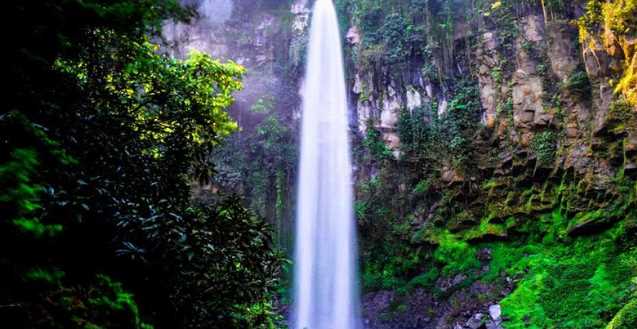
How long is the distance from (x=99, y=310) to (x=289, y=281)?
16766 mm

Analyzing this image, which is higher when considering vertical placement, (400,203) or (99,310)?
(400,203)

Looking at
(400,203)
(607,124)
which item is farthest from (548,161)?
(400,203)

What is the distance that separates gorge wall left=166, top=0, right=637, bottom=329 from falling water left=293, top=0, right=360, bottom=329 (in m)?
0.68

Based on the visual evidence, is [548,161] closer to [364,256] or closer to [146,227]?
[364,256]

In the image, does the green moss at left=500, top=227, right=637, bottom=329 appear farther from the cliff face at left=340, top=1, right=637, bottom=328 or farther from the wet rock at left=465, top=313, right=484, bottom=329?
the wet rock at left=465, top=313, right=484, bottom=329

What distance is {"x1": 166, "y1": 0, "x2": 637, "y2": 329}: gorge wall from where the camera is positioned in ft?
36.5

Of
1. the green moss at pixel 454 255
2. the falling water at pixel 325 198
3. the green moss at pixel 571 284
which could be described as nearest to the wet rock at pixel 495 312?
the green moss at pixel 571 284

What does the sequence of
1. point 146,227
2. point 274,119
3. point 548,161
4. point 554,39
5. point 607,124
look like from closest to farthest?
1. point 146,227
2. point 607,124
3. point 548,161
4. point 554,39
5. point 274,119

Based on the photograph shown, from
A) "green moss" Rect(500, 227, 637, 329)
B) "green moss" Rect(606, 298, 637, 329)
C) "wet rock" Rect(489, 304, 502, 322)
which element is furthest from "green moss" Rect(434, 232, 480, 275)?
"green moss" Rect(606, 298, 637, 329)

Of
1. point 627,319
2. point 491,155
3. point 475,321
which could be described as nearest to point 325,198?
point 491,155

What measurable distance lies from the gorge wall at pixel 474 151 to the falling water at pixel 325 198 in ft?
2.23

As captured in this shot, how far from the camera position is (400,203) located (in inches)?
691

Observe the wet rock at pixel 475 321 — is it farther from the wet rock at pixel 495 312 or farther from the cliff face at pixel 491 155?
the wet rock at pixel 495 312

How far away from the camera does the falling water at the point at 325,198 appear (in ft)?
57.1
